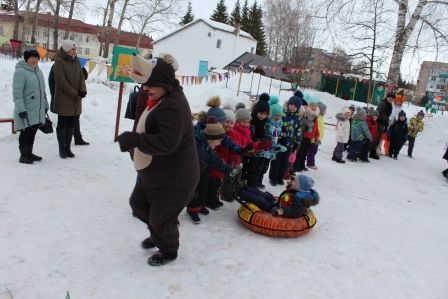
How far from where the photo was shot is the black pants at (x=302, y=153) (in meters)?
7.94

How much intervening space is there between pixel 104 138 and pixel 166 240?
514cm

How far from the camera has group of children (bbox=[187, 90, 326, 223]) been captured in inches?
176

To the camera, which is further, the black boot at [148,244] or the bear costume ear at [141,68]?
the black boot at [148,244]

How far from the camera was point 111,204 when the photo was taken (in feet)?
15.7

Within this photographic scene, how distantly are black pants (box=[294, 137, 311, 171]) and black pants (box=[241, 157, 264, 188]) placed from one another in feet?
7.56

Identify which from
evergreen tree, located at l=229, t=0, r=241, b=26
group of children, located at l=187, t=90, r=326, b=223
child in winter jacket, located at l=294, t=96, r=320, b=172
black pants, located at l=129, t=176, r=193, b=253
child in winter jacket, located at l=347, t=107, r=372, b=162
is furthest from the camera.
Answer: evergreen tree, located at l=229, t=0, r=241, b=26

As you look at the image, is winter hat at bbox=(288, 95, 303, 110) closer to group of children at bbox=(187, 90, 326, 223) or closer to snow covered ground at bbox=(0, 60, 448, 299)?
group of children at bbox=(187, 90, 326, 223)

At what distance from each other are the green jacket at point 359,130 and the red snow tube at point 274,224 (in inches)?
234

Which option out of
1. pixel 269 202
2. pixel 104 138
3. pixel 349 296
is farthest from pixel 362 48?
pixel 349 296

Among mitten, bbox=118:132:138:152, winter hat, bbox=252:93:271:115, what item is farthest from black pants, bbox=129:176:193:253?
winter hat, bbox=252:93:271:115

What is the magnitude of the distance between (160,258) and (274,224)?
58.2 inches

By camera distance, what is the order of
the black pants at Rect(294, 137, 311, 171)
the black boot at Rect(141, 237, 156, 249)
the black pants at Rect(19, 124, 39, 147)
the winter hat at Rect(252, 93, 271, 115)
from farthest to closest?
the black pants at Rect(294, 137, 311, 171) < the black pants at Rect(19, 124, 39, 147) < the winter hat at Rect(252, 93, 271, 115) < the black boot at Rect(141, 237, 156, 249)

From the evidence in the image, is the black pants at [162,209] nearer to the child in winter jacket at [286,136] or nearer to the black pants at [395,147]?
the child in winter jacket at [286,136]

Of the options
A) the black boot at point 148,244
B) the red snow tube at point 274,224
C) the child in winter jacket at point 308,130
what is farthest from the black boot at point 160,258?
the child in winter jacket at point 308,130
